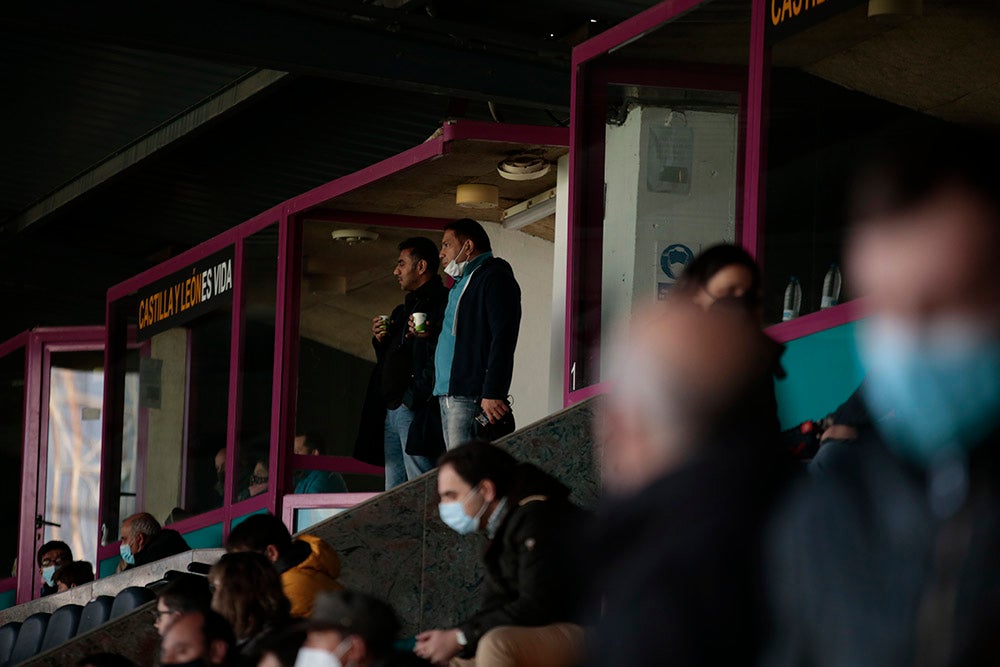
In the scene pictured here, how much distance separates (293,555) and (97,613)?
252 centimetres

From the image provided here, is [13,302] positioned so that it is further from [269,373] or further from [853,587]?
[853,587]

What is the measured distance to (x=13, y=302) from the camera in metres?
19.8

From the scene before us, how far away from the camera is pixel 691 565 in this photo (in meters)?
1.75

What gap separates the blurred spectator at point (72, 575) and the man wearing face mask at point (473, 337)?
4769 millimetres

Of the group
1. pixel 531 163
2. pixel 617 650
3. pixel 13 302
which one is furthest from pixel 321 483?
pixel 13 302

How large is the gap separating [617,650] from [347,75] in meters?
8.74

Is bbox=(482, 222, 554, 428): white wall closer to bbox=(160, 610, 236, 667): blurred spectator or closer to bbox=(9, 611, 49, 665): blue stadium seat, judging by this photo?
bbox=(9, 611, 49, 665): blue stadium seat

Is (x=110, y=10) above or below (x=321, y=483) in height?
above

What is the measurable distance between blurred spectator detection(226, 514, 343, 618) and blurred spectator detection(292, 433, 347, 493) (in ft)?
13.0

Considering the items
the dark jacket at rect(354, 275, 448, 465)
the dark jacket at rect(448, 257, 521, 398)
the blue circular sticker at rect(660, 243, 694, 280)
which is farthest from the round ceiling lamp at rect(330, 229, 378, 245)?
the blue circular sticker at rect(660, 243, 694, 280)

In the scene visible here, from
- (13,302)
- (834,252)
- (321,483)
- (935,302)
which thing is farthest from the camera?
(13,302)

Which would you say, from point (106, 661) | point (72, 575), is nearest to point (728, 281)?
point (106, 661)

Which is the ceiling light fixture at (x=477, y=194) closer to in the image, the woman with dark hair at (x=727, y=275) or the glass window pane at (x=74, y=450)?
the woman with dark hair at (x=727, y=275)

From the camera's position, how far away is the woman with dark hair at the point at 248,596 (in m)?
4.84
